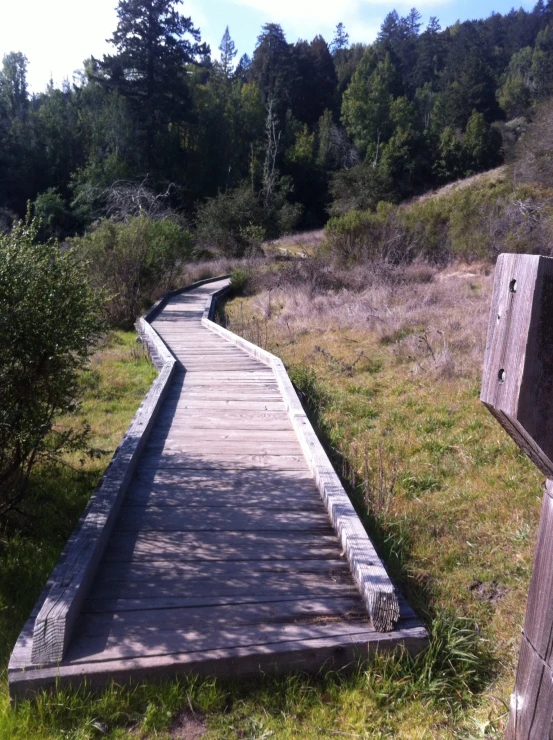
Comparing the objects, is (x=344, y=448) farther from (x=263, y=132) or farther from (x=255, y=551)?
(x=263, y=132)

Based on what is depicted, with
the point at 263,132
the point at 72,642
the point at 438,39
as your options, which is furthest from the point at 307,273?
the point at 438,39

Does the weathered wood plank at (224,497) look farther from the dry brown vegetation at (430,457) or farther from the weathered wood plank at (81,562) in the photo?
the dry brown vegetation at (430,457)

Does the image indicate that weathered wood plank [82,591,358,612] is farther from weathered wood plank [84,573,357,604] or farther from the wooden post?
the wooden post

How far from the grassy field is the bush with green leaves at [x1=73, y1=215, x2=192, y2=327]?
523cm

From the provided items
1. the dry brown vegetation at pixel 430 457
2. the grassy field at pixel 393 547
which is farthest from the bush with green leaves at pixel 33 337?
the dry brown vegetation at pixel 430 457

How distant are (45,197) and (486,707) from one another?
139ft

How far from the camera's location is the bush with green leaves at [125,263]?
15.1 meters

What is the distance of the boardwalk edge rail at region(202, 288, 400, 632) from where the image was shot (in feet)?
10.0

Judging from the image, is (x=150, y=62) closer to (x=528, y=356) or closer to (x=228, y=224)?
(x=228, y=224)

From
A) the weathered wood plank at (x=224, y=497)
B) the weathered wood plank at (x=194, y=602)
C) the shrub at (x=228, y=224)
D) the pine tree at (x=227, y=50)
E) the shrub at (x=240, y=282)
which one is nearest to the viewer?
the weathered wood plank at (x=194, y=602)

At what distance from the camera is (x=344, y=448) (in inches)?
243

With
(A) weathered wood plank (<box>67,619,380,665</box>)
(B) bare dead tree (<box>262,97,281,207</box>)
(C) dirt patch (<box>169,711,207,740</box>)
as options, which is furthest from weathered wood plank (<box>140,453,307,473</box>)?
A: (B) bare dead tree (<box>262,97,281,207</box>)

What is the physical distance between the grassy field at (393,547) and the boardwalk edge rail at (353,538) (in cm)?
24

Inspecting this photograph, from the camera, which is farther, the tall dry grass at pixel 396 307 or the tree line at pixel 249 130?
the tree line at pixel 249 130
